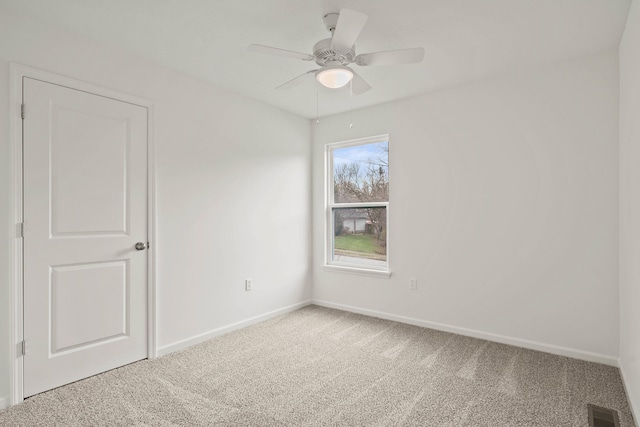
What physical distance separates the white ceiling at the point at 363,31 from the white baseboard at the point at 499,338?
2.37 meters

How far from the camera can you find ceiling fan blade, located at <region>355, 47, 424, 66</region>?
2127mm

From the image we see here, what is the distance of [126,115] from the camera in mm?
2717

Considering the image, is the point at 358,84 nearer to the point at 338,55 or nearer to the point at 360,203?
the point at 338,55

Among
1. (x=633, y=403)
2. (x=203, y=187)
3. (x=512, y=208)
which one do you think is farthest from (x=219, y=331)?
(x=633, y=403)

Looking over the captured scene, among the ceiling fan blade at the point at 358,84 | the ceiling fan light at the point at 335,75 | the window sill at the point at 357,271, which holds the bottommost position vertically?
the window sill at the point at 357,271

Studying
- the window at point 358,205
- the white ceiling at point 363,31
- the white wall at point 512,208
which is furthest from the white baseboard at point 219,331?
the white ceiling at point 363,31

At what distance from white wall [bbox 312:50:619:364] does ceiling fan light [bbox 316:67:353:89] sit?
1594mm

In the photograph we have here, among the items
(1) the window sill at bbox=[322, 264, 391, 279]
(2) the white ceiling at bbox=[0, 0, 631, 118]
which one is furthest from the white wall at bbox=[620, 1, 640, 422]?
(1) the window sill at bbox=[322, 264, 391, 279]

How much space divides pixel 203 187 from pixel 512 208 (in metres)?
2.81

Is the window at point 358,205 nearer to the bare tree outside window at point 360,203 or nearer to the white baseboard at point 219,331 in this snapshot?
the bare tree outside window at point 360,203

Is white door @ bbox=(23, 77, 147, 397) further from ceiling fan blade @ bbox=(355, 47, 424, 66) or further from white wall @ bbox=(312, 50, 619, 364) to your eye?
white wall @ bbox=(312, 50, 619, 364)

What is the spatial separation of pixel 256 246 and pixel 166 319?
3.84 ft

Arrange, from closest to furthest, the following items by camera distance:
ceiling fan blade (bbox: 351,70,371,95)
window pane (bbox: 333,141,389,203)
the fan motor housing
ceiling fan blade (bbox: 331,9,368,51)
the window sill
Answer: ceiling fan blade (bbox: 331,9,368,51) → the fan motor housing → ceiling fan blade (bbox: 351,70,371,95) → the window sill → window pane (bbox: 333,141,389,203)

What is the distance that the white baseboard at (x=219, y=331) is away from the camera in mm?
2996
